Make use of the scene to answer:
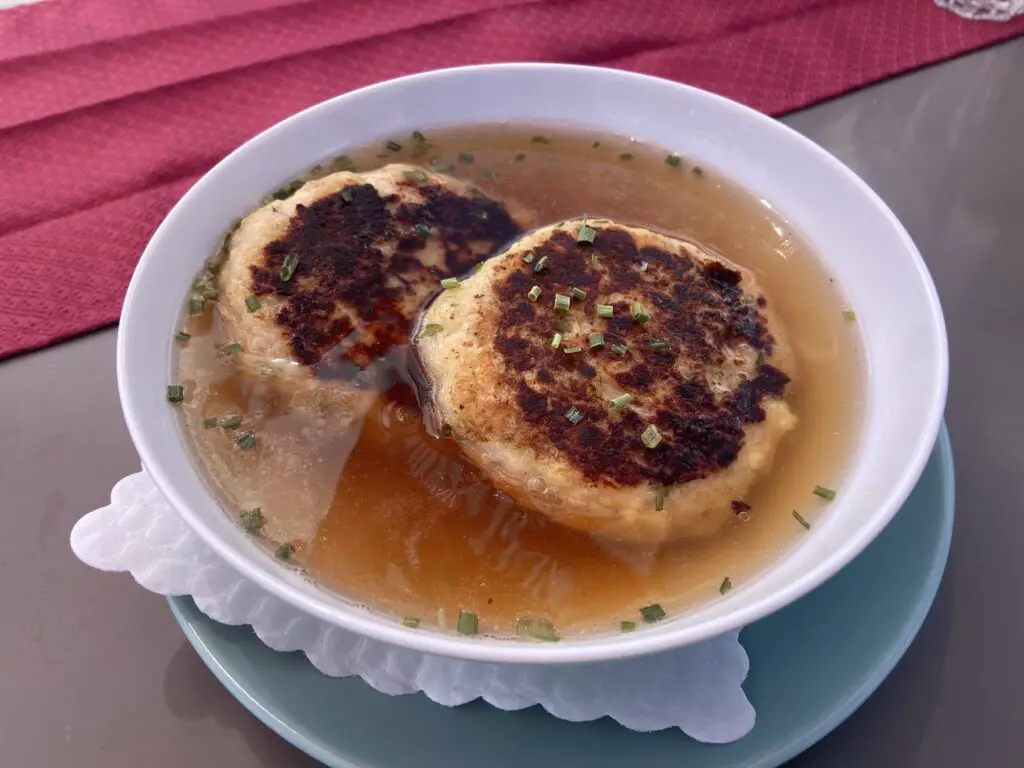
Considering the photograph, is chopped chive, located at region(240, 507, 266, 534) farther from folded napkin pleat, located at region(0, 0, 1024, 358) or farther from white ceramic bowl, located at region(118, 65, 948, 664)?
folded napkin pleat, located at region(0, 0, 1024, 358)

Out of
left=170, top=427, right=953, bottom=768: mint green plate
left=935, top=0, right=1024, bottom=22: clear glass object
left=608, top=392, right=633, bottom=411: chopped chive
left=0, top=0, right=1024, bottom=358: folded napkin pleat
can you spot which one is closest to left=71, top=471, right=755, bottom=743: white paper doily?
left=170, top=427, right=953, bottom=768: mint green plate

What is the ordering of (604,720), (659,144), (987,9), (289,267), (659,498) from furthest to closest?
(987,9) → (659,144) → (289,267) → (659,498) → (604,720)

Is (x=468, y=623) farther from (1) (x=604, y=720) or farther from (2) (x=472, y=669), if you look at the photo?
(1) (x=604, y=720)

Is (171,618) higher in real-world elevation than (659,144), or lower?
lower

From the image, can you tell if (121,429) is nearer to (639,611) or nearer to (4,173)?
(4,173)

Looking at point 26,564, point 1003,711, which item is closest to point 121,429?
point 26,564

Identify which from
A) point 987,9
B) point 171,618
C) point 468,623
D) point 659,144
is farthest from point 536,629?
point 987,9
